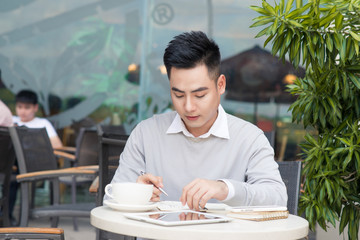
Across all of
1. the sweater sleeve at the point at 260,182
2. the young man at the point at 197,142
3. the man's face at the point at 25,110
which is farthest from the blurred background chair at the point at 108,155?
the man's face at the point at 25,110

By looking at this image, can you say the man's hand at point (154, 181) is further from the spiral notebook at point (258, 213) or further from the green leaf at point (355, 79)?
the green leaf at point (355, 79)

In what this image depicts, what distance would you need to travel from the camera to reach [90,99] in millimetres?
8273

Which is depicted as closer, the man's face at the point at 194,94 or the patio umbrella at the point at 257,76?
the man's face at the point at 194,94

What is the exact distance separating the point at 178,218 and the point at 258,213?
305 mm

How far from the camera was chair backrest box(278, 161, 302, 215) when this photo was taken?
108 inches

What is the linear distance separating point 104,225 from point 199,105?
2.11 feet

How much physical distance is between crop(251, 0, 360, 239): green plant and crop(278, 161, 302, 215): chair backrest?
1.33 ft

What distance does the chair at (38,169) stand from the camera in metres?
3.71

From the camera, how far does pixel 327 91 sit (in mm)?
3295

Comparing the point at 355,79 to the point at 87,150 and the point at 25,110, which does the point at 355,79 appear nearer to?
the point at 87,150

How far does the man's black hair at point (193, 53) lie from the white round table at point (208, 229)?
2.10 ft

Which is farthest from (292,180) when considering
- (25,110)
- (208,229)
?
(25,110)

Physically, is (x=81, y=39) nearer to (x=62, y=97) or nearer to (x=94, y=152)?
(x=62, y=97)

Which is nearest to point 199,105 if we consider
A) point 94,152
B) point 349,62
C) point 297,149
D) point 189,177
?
point 189,177
